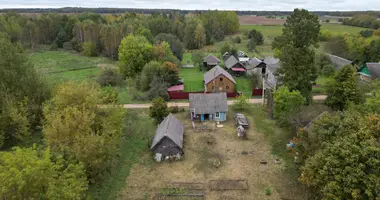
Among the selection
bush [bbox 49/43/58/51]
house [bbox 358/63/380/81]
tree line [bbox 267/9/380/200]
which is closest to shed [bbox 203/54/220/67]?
tree line [bbox 267/9/380/200]

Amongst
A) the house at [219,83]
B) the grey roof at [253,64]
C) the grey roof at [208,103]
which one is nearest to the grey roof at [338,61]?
the grey roof at [253,64]

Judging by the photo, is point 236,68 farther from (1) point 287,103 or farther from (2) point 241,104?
(1) point 287,103

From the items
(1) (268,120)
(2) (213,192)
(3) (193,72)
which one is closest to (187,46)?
(3) (193,72)

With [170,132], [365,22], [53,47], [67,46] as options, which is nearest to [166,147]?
[170,132]

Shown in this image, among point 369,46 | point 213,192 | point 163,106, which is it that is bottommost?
point 213,192

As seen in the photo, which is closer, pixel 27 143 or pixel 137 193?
pixel 137 193

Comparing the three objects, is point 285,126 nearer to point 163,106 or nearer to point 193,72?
point 163,106

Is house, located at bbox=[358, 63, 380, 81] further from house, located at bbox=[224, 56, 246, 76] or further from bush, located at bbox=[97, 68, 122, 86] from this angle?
bush, located at bbox=[97, 68, 122, 86]
